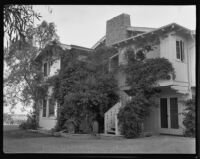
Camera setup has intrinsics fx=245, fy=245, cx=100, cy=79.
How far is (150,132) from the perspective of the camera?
5562mm

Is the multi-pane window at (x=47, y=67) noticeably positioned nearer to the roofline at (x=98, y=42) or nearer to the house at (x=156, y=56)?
the house at (x=156, y=56)

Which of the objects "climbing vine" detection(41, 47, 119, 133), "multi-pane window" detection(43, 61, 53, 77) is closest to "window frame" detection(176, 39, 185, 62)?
"climbing vine" detection(41, 47, 119, 133)

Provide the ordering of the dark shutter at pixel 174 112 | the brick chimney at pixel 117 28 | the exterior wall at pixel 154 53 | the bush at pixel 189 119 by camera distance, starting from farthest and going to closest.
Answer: the exterior wall at pixel 154 53 < the dark shutter at pixel 174 112 < the brick chimney at pixel 117 28 < the bush at pixel 189 119

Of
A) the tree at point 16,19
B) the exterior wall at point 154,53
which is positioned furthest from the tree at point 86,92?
the tree at point 16,19

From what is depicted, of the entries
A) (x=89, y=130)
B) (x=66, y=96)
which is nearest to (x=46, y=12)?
(x=66, y=96)

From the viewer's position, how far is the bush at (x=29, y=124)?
18.3ft

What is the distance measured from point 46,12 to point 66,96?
8.00 ft

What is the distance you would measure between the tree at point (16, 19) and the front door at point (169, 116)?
3.63 m

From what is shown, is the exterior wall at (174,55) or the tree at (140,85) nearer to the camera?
the exterior wall at (174,55)

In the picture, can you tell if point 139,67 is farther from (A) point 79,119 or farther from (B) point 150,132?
(A) point 79,119

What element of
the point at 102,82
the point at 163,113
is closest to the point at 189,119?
the point at 163,113

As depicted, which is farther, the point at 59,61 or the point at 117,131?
the point at 59,61

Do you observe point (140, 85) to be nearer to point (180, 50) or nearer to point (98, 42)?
point (180, 50)

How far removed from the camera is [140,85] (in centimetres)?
614
